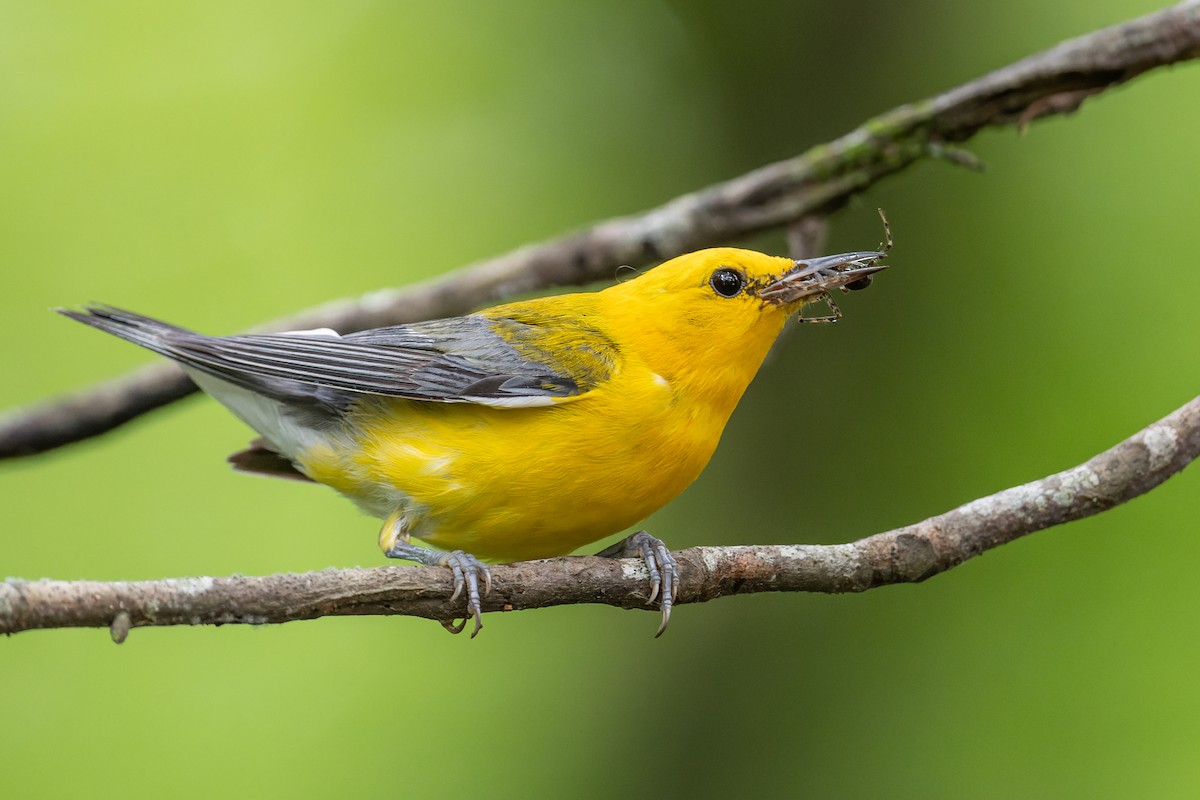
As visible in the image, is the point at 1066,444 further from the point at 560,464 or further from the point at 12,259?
the point at 12,259

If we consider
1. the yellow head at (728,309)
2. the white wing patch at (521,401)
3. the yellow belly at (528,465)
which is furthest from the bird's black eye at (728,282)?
the white wing patch at (521,401)

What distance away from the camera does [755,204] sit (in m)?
5.82

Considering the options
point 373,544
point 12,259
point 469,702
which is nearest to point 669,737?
point 469,702

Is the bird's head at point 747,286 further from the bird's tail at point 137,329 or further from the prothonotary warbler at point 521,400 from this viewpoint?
the bird's tail at point 137,329

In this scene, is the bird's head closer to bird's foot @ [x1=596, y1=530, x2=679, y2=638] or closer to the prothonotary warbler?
the prothonotary warbler

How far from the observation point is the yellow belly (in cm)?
422

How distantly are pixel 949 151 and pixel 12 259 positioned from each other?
711 cm

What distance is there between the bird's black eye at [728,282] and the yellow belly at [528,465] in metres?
0.49

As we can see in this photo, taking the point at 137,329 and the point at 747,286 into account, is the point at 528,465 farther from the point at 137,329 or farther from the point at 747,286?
the point at 137,329

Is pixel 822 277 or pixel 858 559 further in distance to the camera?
pixel 822 277

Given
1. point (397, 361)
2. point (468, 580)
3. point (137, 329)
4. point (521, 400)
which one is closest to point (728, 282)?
point (521, 400)

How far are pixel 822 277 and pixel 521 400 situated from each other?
4.35 feet

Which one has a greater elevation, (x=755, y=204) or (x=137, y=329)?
(x=755, y=204)

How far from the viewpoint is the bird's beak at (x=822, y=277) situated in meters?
4.43
